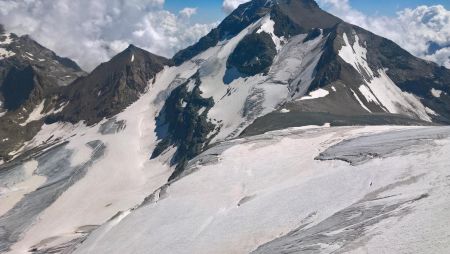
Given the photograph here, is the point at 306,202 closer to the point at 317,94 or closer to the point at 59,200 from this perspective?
the point at 317,94

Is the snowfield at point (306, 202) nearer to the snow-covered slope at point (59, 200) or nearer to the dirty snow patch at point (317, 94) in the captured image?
the snow-covered slope at point (59, 200)

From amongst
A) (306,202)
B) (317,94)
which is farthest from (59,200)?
(306,202)

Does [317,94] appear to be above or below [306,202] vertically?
above

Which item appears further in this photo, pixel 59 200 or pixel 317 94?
pixel 317 94

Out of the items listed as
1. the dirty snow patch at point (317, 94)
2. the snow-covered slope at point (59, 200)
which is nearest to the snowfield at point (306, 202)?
the snow-covered slope at point (59, 200)

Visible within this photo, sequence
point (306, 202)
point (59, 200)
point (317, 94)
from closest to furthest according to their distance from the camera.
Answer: point (306, 202) < point (59, 200) < point (317, 94)

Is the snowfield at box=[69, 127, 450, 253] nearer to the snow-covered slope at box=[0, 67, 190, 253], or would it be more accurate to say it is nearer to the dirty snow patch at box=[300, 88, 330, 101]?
the snow-covered slope at box=[0, 67, 190, 253]

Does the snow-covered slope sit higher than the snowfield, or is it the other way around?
the snow-covered slope

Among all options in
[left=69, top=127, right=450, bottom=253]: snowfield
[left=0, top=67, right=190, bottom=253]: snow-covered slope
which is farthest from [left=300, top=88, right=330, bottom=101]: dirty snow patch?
[left=69, top=127, right=450, bottom=253]: snowfield

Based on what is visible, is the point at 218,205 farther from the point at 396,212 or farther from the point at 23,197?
the point at 23,197
